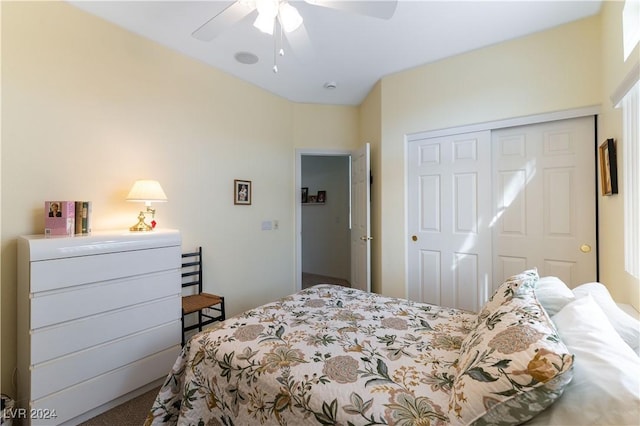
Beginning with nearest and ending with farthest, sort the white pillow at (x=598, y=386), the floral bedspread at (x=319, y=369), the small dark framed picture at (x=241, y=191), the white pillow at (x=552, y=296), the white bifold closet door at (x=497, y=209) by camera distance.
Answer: the white pillow at (x=598, y=386)
the floral bedspread at (x=319, y=369)
the white pillow at (x=552, y=296)
the white bifold closet door at (x=497, y=209)
the small dark framed picture at (x=241, y=191)

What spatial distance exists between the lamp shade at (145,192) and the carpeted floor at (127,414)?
1408 mm

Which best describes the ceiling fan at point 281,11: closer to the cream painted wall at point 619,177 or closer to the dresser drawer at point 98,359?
the cream painted wall at point 619,177

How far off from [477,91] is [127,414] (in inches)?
147

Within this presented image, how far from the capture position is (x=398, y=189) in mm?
3041

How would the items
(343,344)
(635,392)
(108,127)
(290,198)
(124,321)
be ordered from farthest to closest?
(290,198) < (108,127) < (124,321) < (343,344) < (635,392)

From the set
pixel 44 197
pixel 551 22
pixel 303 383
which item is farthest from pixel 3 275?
pixel 551 22

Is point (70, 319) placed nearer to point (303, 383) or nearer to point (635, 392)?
point (303, 383)

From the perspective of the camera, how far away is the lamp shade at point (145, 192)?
2092 mm

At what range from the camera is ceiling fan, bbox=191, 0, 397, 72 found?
144 centimetres

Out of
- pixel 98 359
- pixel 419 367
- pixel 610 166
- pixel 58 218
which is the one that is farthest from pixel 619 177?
pixel 58 218

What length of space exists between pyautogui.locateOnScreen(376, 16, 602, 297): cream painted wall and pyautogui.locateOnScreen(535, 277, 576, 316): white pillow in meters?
1.66

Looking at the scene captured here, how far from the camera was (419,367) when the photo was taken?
1121mm

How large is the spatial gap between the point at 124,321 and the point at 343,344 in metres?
1.52

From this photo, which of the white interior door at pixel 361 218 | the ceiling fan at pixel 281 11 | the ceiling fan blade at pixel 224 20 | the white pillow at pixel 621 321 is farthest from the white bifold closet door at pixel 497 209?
the ceiling fan blade at pixel 224 20
